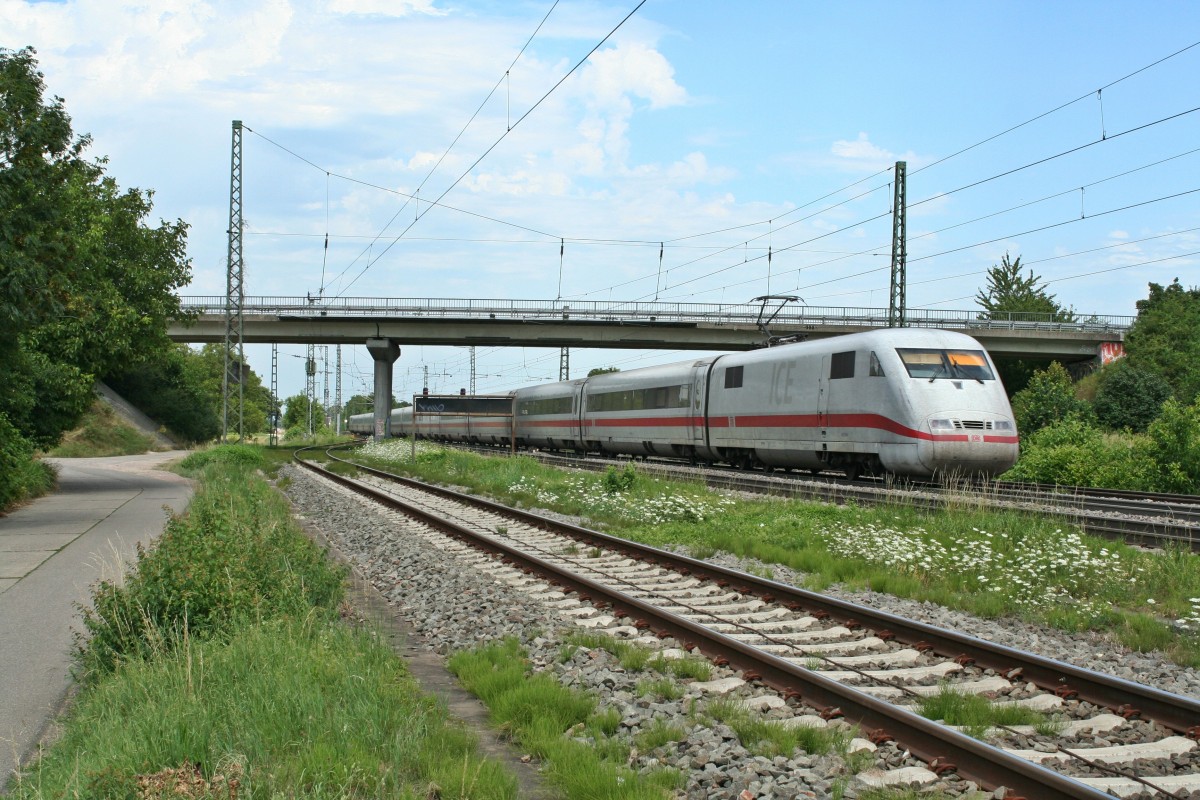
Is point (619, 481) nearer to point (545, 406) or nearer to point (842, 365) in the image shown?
point (842, 365)

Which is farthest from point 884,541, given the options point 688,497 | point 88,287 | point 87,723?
point 88,287

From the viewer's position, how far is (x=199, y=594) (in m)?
8.00

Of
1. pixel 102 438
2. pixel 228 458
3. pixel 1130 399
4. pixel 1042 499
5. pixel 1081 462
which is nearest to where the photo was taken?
pixel 1042 499

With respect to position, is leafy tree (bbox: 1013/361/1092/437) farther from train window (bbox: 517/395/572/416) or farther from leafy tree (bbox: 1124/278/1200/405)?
leafy tree (bbox: 1124/278/1200/405)

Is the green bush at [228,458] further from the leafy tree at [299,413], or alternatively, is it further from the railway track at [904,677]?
the leafy tree at [299,413]

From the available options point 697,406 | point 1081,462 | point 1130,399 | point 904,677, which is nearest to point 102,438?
point 697,406

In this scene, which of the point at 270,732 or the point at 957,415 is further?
the point at 957,415

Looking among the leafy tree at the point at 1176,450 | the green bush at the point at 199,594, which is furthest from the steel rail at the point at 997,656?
the leafy tree at the point at 1176,450

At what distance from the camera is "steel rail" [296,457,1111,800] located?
14.6 ft

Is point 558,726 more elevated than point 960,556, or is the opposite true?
point 960,556

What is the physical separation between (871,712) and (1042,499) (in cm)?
1369

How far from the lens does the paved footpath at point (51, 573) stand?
21.8 ft

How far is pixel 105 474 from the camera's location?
1225 inches

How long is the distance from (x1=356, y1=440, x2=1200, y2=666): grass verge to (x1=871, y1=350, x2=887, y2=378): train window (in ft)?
11.5
